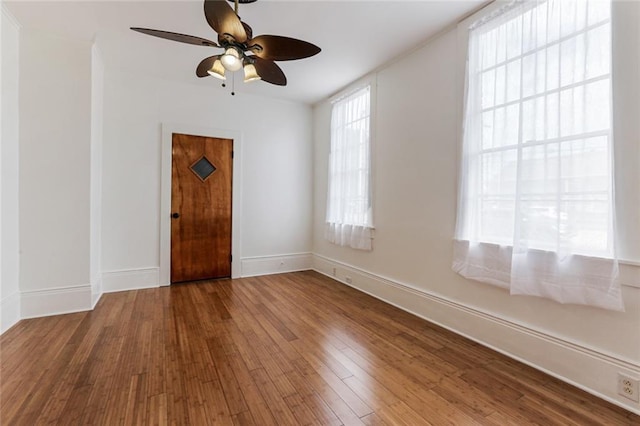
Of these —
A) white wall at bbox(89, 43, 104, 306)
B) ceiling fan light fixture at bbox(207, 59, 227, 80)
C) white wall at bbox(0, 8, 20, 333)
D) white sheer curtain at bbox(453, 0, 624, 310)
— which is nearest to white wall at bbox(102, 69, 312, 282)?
white wall at bbox(89, 43, 104, 306)

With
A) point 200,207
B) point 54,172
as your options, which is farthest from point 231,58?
point 200,207

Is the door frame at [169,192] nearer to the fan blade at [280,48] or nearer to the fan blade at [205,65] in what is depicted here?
the fan blade at [205,65]

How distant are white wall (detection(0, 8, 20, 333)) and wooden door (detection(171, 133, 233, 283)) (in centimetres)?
162

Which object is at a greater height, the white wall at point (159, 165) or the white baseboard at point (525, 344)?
the white wall at point (159, 165)

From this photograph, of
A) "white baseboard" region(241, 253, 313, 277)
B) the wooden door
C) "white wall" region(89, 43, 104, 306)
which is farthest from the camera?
"white baseboard" region(241, 253, 313, 277)

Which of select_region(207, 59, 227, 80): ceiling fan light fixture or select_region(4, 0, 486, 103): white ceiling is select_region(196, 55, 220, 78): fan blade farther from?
select_region(4, 0, 486, 103): white ceiling

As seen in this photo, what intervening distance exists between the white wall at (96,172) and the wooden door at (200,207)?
850mm

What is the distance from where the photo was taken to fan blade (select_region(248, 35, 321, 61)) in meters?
2.07

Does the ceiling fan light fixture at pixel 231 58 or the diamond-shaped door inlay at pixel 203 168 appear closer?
the ceiling fan light fixture at pixel 231 58

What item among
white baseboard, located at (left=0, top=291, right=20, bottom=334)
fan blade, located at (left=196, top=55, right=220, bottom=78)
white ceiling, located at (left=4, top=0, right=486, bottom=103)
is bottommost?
white baseboard, located at (left=0, top=291, right=20, bottom=334)

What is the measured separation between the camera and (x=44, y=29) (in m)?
3.00

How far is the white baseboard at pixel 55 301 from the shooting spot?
9.82 ft

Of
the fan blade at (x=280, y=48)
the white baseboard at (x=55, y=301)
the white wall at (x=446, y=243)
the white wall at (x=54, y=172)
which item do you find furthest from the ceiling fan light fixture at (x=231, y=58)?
the white baseboard at (x=55, y=301)

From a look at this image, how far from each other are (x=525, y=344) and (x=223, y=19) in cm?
312
